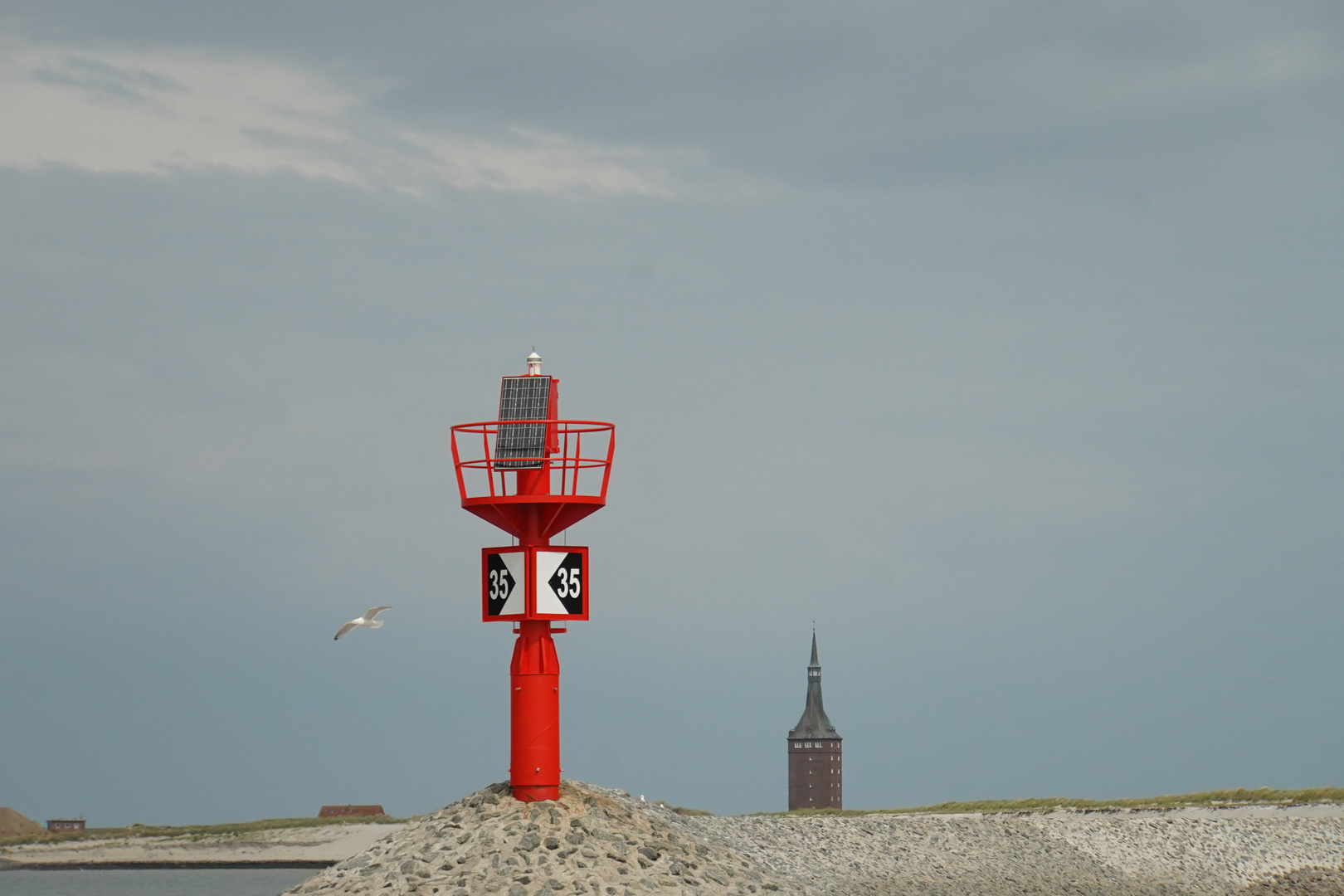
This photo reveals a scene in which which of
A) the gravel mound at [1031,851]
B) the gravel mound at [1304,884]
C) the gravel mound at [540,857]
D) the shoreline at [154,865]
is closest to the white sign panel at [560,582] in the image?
the gravel mound at [540,857]

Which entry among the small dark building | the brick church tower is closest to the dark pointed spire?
the brick church tower

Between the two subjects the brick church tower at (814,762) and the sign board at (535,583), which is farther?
the brick church tower at (814,762)

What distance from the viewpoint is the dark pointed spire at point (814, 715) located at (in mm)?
126938

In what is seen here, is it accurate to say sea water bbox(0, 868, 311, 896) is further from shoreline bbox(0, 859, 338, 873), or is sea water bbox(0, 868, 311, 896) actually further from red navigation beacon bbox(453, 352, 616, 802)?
red navigation beacon bbox(453, 352, 616, 802)

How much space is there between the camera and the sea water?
224 feet

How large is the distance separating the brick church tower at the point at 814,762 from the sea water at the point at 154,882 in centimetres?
5262

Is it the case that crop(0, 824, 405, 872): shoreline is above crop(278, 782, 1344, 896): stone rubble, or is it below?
below

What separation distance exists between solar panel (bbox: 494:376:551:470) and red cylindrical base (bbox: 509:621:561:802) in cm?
268

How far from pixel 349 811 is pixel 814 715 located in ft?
141

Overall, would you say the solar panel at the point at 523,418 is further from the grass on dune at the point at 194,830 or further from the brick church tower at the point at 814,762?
the brick church tower at the point at 814,762

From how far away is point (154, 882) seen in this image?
7888 cm

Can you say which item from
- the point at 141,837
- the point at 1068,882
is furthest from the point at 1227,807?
the point at 141,837

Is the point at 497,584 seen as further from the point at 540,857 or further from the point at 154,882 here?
the point at 154,882

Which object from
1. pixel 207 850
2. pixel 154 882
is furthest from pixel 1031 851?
pixel 207 850
